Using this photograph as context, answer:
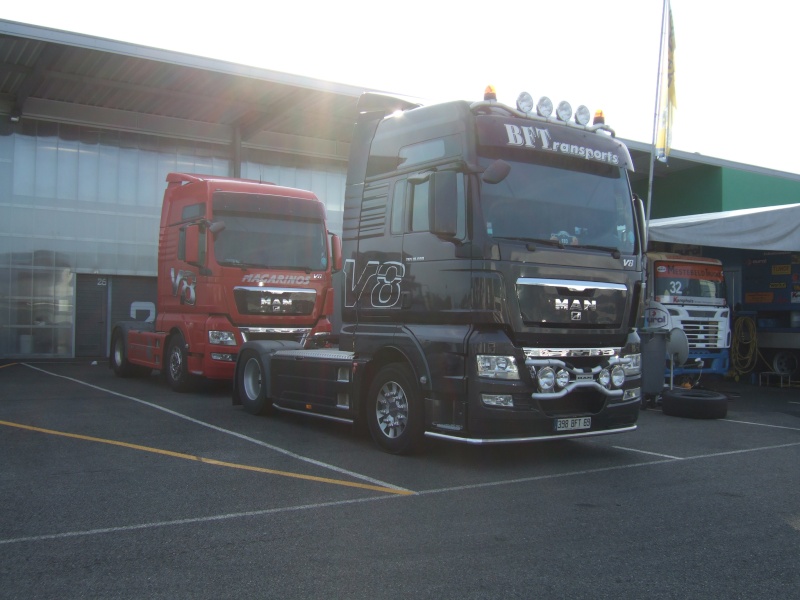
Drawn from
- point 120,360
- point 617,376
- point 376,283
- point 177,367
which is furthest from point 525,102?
point 120,360

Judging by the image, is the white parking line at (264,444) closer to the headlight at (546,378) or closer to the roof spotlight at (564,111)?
the headlight at (546,378)

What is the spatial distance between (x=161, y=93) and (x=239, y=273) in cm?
1128

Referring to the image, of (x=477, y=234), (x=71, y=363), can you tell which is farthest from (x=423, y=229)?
(x=71, y=363)

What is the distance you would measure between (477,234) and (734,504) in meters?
3.00

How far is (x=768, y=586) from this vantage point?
4.11 m

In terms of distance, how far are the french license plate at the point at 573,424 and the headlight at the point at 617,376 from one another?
18.5 inches

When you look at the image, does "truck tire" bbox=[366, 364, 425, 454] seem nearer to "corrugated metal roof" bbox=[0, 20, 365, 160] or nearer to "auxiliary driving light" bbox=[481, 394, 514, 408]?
"auxiliary driving light" bbox=[481, 394, 514, 408]

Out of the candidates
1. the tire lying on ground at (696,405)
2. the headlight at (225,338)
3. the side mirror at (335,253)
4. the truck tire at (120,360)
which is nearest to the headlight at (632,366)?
the tire lying on ground at (696,405)

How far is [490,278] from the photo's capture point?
6867 millimetres

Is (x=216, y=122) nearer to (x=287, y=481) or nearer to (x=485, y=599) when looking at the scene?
(x=287, y=481)

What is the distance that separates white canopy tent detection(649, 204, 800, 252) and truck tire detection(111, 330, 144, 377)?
419 inches

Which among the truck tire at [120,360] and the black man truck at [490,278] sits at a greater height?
the black man truck at [490,278]

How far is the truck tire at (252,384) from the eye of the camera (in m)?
10.4

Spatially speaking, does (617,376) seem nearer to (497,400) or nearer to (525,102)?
(497,400)
